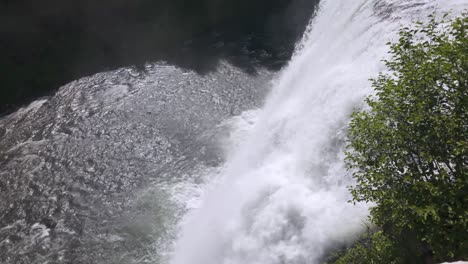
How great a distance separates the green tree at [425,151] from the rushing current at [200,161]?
2208mm

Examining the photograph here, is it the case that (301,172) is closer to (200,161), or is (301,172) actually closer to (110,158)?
(200,161)

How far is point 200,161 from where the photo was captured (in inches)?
560

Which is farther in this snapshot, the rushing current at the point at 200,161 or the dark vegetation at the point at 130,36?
the dark vegetation at the point at 130,36

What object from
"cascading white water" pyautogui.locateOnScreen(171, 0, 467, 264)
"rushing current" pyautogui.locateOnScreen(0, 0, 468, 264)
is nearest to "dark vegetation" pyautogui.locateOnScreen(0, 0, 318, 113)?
"rushing current" pyautogui.locateOnScreen(0, 0, 468, 264)

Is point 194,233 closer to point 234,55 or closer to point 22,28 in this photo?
point 234,55

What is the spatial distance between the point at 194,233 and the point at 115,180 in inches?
156

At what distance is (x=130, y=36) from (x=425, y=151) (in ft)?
65.7

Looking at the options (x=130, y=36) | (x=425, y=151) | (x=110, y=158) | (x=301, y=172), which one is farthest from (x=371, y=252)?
(x=130, y=36)

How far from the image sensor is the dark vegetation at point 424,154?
5648 mm

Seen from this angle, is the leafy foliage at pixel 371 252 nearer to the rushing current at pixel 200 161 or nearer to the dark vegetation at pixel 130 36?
the rushing current at pixel 200 161

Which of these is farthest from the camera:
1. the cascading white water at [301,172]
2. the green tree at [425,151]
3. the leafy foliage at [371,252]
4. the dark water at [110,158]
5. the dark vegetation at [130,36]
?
the dark vegetation at [130,36]

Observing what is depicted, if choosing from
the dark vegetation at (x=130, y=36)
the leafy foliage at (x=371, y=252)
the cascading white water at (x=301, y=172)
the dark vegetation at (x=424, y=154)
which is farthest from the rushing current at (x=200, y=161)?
the dark vegetation at (x=424, y=154)

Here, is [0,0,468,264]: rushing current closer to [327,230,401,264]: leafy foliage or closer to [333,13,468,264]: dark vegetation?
[327,230,401,264]: leafy foliage

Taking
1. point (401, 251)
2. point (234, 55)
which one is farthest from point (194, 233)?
Result: point (234, 55)
